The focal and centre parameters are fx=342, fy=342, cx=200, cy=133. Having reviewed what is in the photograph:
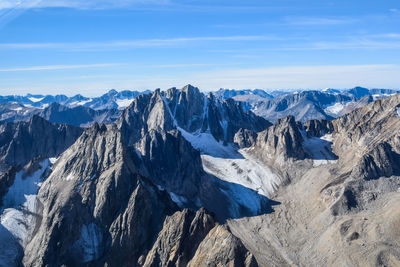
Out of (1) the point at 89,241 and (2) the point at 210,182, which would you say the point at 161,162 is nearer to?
(2) the point at 210,182

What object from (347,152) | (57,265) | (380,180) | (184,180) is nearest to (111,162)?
(57,265)

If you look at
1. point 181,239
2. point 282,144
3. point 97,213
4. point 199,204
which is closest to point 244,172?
point 282,144

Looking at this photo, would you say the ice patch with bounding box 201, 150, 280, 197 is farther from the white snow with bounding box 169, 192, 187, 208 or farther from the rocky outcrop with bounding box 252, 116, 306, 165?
the white snow with bounding box 169, 192, 187, 208

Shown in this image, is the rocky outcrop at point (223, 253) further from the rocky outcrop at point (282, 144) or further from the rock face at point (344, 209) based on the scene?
the rocky outcrop at point (282, 144)

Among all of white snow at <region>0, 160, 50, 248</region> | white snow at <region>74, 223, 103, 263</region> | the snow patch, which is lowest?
the snow patch

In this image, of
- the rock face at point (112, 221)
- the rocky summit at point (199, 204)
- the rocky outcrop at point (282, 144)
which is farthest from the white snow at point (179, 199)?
the rocky outcrop at point (282, 144)

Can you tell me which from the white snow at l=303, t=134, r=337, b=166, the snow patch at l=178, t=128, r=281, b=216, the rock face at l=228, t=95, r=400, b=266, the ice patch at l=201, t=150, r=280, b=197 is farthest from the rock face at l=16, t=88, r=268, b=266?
the white snow at l=303, t=134, r=337, b=166
